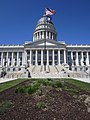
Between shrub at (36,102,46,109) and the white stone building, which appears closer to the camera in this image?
shrub at (36,102,46,109)

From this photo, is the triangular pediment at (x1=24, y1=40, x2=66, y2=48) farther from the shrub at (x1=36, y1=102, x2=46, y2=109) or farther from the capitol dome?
the shrub at (x1=36, y1=102, x2=46, y2=109)

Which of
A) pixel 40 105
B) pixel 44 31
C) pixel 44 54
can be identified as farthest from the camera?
pixel 44 31

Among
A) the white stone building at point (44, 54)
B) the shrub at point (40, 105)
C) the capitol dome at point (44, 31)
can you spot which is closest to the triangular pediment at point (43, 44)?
the white stone building at point (44, 54)

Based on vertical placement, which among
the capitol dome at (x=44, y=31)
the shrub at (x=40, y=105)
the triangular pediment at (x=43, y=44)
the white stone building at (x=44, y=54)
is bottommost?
the shrub at (x=40, y=105)

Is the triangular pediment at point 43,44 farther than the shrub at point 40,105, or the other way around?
the triangular pediment at point 43,44

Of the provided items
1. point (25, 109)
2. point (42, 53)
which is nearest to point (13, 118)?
point (25, 109)

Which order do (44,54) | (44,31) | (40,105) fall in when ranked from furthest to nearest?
(44,31) < (44,54) < (40,105)

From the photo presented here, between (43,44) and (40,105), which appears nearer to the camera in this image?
(40,105)

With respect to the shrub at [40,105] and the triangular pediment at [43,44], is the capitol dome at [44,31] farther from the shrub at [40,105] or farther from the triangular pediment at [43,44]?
the shrub at [40,105]

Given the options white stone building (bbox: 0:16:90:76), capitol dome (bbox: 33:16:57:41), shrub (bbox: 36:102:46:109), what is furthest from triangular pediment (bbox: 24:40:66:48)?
shrub (bbox: 36:102:46:109)

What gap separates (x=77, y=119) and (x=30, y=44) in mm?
79674

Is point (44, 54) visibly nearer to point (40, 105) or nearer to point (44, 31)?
point (44, 31)

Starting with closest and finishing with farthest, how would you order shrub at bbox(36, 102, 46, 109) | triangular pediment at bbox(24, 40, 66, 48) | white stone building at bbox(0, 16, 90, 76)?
1. shrub at bbox(36, 102, 46, 109)
2. white stone building at bbox(0, 16, 90, 76)
3. triangular pediment at bbox(24, 40, 66, 48)

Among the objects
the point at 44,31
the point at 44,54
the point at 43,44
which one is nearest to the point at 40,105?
the point at 44,54
